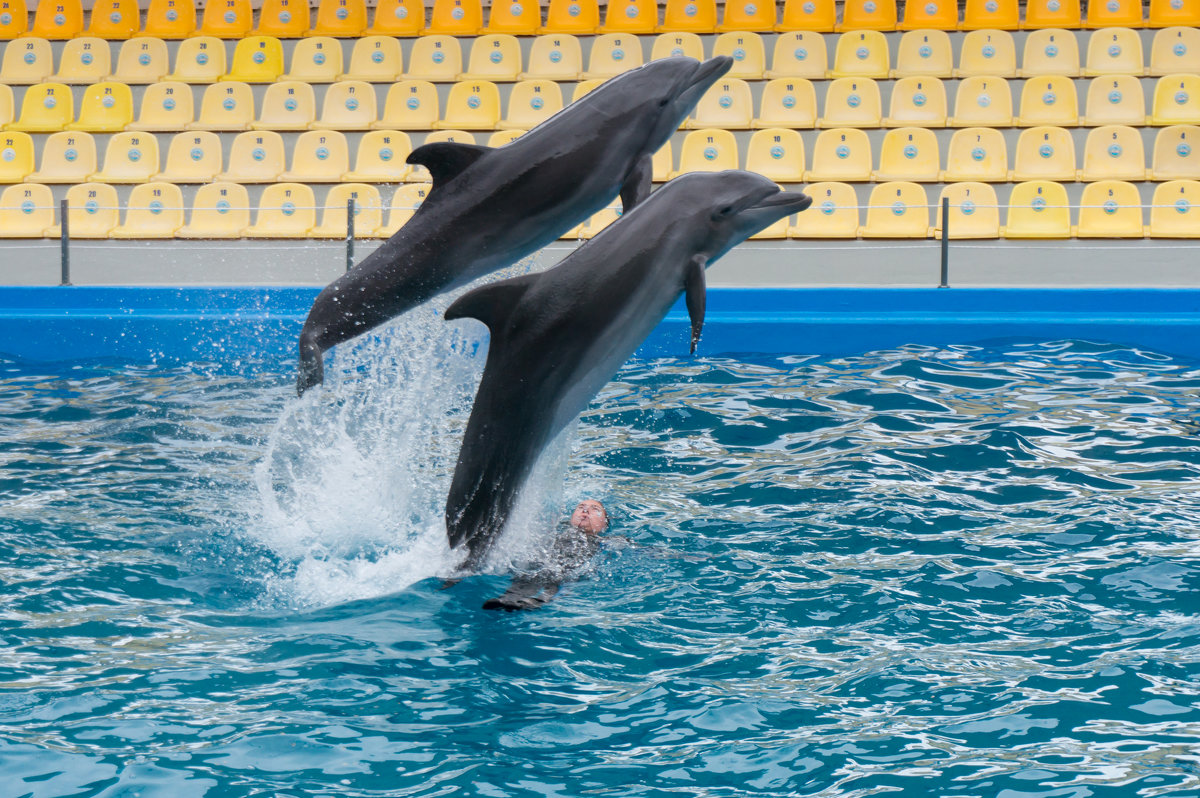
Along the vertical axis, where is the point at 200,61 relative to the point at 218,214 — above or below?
above

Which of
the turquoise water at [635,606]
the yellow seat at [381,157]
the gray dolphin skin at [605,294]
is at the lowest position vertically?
the turquoise water at [635,606]

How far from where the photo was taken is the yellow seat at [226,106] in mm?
12969

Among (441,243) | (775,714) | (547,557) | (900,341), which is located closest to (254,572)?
(547,557)

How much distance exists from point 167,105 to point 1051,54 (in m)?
9.07

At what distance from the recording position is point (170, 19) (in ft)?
47.5

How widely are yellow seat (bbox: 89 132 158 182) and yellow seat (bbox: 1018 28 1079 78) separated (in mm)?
8737

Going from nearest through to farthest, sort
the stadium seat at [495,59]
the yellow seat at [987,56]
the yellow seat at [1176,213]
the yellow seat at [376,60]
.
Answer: the yellow seat at [1176,213], the yellow seat at [987,56], the stadium seat at [495,59], the yellow seat at [376,60]

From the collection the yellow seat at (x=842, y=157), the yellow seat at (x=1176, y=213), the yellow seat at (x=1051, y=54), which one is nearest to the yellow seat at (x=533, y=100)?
the yellow seat at (x=842, y=157)

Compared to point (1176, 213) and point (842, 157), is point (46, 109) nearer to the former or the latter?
point (842, 157)

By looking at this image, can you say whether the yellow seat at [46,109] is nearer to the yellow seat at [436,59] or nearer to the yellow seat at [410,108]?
the yellow seat at [410,108]

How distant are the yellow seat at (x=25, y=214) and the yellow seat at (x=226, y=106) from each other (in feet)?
5.40

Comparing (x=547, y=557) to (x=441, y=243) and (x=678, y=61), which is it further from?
(x=678, y=61)

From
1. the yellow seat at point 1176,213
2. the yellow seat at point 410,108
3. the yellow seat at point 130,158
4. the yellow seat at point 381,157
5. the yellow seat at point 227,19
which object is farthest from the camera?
the yellow seat at point 227,19

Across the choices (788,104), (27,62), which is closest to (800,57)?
(788,104)
